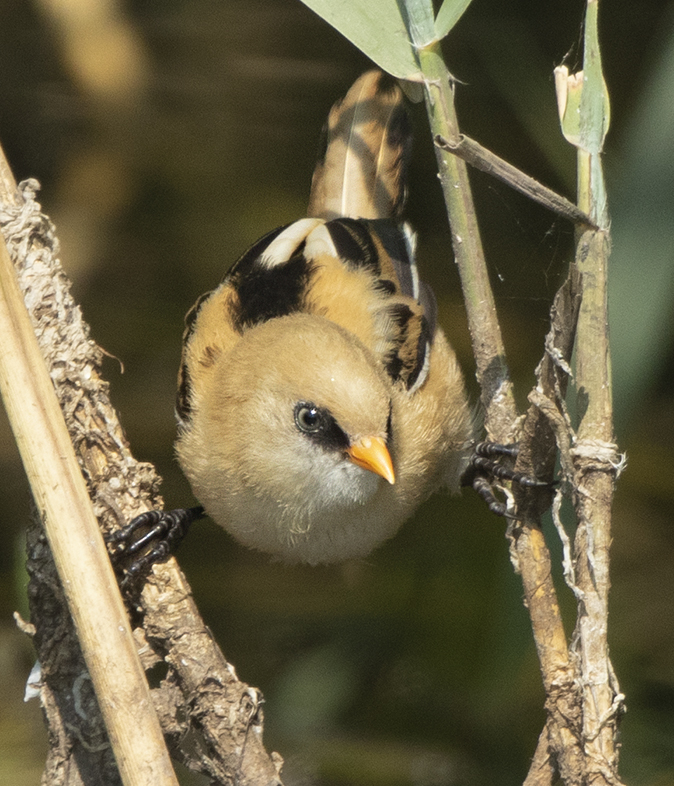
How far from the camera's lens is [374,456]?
234 centimetres

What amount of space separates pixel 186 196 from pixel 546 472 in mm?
2786

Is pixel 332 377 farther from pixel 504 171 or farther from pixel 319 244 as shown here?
pixel 504 171

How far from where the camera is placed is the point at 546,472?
6.87 ft

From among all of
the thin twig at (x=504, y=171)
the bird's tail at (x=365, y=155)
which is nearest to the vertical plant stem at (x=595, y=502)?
the thin twig at (x=504, y=171)

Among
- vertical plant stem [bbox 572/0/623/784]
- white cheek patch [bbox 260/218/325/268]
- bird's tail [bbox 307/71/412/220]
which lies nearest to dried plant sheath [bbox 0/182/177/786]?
vertical plant stem [bbox 572/0/623/784]

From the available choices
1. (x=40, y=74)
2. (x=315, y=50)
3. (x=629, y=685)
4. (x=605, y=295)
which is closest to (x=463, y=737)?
(x=629, y=685)

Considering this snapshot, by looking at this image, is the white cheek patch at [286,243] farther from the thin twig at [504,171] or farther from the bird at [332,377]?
the thin twig at [504,171]

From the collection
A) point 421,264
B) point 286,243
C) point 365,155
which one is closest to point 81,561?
point 286,243

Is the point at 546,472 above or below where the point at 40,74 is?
below

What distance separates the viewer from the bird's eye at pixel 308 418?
2.41m

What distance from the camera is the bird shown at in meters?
2.42

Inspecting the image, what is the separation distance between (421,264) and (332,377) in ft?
6.72

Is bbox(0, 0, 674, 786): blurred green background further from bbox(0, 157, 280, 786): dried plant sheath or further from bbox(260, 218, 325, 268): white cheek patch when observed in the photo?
bbox(260, 218, 325, 268): white cheek patch

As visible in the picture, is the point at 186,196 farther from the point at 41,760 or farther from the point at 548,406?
the point at 548,406
